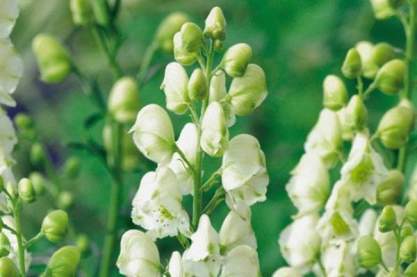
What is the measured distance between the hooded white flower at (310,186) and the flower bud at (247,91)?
20 centimetres

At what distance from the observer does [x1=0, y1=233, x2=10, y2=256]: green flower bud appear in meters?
1.04

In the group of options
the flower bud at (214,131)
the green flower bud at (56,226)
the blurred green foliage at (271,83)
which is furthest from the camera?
the blurred green foliage at (271,83)

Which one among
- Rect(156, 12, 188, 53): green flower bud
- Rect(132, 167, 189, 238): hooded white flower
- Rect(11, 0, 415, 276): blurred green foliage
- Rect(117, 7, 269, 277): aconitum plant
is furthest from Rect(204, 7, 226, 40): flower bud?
Rect(11, 0, 415, 276): blurred green foliage

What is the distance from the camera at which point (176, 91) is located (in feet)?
3.52

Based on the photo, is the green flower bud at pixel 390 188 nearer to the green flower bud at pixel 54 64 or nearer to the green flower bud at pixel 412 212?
the green flower bud at pixel 412 212

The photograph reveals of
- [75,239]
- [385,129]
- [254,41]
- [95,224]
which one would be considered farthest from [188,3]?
[385,129]

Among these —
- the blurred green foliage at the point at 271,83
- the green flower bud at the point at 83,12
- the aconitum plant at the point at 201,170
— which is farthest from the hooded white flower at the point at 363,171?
the blurred green foliage at the point at 271,83

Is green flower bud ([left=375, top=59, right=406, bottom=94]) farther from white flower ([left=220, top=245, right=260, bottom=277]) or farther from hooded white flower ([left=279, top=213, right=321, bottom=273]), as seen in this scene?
white flower ([left=220, top=245, right=260, bottom=277])

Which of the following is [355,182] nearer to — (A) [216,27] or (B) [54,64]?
(A) [216,27]

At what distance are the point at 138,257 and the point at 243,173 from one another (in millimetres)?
110

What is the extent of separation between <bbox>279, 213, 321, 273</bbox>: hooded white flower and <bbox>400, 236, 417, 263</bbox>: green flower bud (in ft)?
0.50

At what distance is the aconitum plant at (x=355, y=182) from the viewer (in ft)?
3.85

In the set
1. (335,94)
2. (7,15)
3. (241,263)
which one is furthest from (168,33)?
(241,263)

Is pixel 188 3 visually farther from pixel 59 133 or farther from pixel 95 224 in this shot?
pixel 95 224
